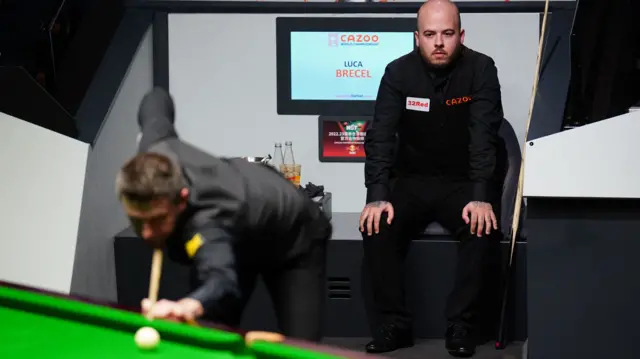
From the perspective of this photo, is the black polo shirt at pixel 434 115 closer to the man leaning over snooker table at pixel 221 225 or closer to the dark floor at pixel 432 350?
the dark floor at pixel 432 350

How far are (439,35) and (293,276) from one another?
147 cm

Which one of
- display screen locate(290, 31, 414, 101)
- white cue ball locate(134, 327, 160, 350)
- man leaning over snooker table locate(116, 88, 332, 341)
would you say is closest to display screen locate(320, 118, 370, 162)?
display screen locate(290, 31, 414, 101)

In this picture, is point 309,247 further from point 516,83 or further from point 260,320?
point 516,83

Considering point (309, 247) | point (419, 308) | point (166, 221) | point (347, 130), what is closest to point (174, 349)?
point (166, 221)

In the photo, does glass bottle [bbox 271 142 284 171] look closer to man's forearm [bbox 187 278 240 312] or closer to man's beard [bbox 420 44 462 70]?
man's beard [bbox 420 44 462 70]

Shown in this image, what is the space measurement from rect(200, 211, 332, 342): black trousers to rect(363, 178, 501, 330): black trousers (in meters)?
0.99

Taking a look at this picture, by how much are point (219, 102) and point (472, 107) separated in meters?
1.35

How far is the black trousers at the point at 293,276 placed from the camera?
2.42 metres

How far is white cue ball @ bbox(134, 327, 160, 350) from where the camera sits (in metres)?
1.64

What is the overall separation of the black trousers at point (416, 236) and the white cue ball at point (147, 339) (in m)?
1.89

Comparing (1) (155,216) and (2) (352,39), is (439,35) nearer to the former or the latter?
(2) (352,39)

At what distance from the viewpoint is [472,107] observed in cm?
360

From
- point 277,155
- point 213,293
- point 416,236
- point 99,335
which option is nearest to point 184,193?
point 213,293

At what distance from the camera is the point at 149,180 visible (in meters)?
1.92
